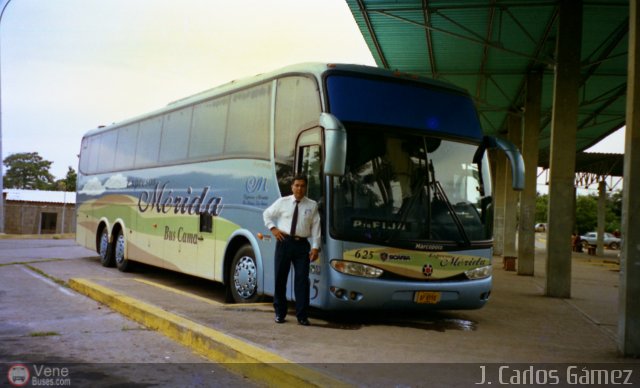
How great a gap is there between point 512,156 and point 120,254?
10100mm

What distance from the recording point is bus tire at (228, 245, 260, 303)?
9.95 metres

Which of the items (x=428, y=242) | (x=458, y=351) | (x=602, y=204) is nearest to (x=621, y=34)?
(x=428, y=242)

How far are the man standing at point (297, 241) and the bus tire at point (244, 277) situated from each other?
1560 mm

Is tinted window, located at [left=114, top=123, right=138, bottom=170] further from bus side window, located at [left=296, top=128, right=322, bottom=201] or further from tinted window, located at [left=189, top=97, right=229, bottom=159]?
bus side window, located at [left=296, top=128, right=322, bottom=201]

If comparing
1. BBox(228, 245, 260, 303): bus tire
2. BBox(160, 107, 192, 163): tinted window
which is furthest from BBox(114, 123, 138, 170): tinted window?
BBox(228, 245, 260, 303): bus tire

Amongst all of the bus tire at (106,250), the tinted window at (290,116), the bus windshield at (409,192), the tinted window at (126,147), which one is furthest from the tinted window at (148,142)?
the bus windshield at (409,192)

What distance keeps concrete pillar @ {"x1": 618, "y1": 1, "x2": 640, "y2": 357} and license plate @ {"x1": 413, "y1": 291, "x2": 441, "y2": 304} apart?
7.61 feet

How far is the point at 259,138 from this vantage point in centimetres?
1009

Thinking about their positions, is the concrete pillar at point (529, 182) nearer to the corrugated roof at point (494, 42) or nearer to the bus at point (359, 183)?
the corrugated roof at point (494, 42)

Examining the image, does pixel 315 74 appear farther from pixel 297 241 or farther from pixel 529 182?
pixel 529 182

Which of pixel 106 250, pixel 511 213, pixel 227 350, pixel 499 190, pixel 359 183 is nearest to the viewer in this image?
pixel 227 350

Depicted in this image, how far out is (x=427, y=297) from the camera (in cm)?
866

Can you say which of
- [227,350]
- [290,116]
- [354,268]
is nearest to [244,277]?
[354,268]

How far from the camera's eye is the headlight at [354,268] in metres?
8.25
